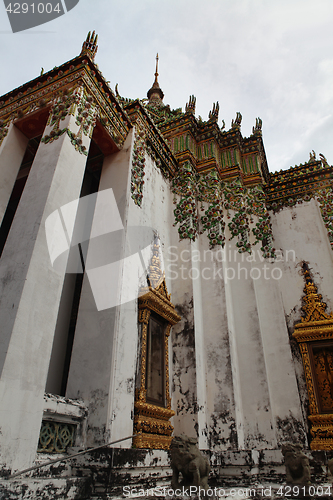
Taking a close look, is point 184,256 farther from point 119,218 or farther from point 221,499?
point 221,499

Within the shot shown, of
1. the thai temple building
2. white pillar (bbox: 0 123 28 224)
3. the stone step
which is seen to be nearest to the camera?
the stone step

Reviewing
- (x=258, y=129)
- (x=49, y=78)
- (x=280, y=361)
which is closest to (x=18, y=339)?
(x=49, y=78)

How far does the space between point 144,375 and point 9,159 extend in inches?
143

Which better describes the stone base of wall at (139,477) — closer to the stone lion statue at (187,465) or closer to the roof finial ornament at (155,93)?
the stone lion statue at (187,465)

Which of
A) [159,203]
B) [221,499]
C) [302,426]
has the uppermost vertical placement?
[159,203]

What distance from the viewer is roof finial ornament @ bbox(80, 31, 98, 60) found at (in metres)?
5.15

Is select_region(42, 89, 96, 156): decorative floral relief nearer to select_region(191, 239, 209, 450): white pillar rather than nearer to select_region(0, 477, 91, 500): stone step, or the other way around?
select_region(191, 239, 209, 450): white pillar

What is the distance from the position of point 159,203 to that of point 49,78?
2785 mm

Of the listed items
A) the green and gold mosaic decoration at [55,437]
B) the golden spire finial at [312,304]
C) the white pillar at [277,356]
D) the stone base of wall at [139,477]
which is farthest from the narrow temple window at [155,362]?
the golden spire finial at [312,304]

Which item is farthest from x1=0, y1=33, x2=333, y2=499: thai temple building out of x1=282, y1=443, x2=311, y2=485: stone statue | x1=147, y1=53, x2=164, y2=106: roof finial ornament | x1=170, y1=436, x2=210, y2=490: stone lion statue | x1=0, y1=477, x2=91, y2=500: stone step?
x1=147, y1=53, x2=164, y2=106: roof finial ornament

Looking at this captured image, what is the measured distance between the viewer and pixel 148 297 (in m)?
4.85

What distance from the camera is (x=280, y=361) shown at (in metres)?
6.05

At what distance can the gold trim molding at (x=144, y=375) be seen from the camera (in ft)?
13.8

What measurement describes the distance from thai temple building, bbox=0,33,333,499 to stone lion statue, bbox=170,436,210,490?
0.59m
